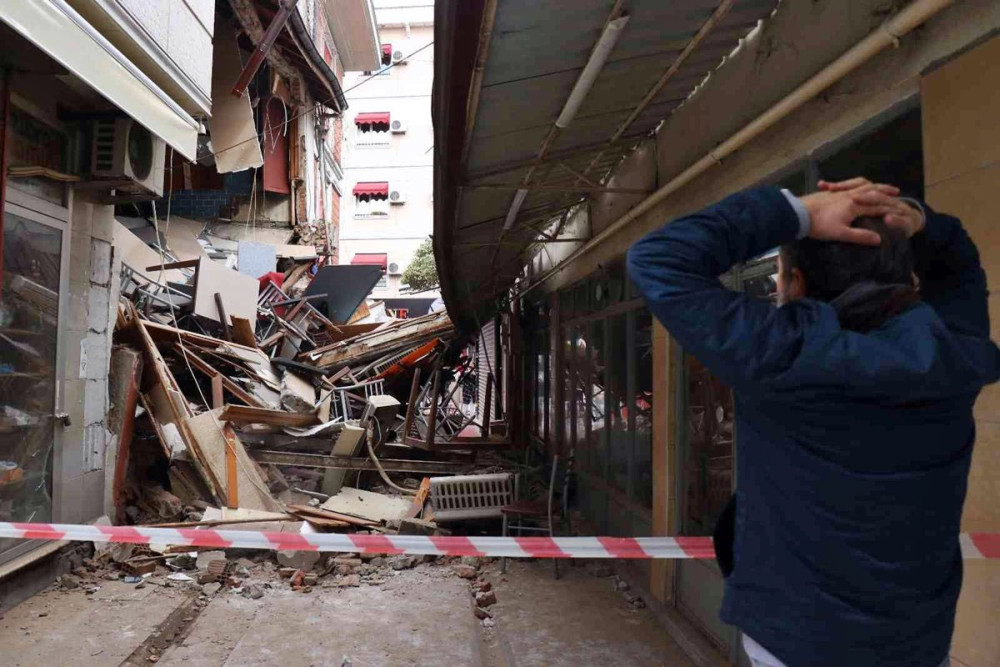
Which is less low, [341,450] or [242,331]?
[242,331]

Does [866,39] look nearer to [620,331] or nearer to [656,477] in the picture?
[656,477]

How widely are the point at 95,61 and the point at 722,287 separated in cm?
479

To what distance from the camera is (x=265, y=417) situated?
27.7 ft

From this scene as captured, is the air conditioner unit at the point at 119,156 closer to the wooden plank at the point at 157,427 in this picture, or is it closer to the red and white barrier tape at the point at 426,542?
the wooden plank at the point at 157,427

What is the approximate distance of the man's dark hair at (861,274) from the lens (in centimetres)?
112

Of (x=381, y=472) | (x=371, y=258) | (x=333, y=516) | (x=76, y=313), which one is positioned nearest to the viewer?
(x=76, y=313)

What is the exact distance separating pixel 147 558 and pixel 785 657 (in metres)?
6.42

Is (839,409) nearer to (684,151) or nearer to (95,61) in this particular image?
(684,151)

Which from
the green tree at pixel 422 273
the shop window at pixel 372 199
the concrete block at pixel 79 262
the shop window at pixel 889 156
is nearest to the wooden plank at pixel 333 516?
the concrete block at pixel 79 262

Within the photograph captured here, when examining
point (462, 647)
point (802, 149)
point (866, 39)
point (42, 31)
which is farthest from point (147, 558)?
point (866, 39)

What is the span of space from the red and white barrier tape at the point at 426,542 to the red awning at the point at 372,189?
3413 centimetres

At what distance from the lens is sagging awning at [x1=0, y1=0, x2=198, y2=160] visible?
377 cm

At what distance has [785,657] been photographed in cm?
118

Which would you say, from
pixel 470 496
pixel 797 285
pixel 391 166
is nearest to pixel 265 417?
Result: pixel 470 496
